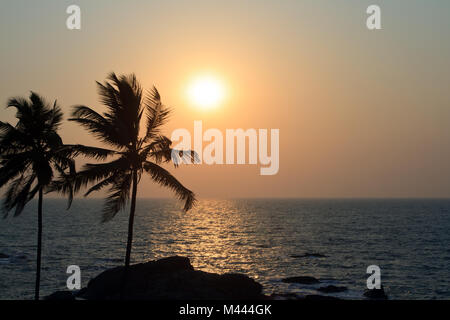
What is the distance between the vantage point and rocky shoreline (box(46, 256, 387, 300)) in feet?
115

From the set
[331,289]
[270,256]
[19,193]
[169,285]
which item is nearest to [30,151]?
[19,193]

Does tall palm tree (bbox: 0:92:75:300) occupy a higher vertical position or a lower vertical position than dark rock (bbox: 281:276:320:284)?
higher

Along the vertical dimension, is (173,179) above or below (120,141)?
below

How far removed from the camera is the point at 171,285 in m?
35.8

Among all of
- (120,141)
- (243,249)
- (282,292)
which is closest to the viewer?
(120,141)

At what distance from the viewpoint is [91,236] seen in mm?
103875

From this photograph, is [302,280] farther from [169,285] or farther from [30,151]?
[30,151]

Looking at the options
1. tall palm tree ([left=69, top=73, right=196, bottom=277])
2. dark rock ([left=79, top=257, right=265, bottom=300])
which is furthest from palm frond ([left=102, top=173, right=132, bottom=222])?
dark rock ([left=79, top=257, right=265, bottom=300])

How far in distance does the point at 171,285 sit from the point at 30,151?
17396 millimetres

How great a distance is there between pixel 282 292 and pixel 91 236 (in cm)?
6979

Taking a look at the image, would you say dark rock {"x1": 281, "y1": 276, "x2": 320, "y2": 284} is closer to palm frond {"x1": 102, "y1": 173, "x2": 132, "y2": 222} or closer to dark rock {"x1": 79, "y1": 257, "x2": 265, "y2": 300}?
dark rock {"x1": 79, "y1": 257, "x2": 265, "y2": 300}

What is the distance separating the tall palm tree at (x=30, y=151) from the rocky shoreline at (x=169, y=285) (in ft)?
41.5
